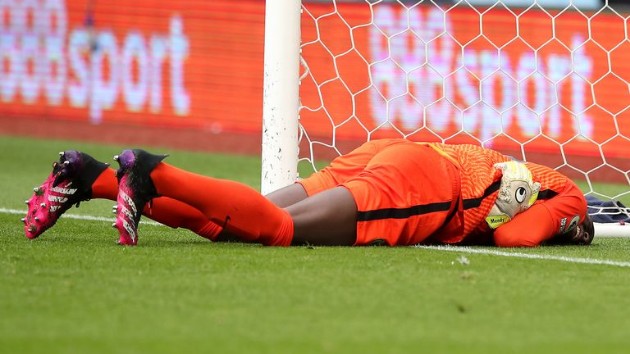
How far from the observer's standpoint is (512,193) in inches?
171

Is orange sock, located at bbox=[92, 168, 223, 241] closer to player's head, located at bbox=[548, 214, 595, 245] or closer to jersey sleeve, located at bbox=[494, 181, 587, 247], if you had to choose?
jersey sleeve, located at bbox=[494, 181, 587, 247]

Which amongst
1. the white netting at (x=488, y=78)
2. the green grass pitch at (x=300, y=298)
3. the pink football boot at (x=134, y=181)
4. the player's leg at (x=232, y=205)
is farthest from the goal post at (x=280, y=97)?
the white netting at (x=488, y=78)

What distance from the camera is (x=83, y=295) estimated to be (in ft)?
10.3

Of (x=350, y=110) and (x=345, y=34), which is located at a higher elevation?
(x=345, y=34)

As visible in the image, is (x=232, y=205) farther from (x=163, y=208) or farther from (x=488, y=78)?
(x=488, y=78)

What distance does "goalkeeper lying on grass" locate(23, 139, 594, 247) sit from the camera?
3916 mm

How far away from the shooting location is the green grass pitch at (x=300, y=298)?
8.84 feet

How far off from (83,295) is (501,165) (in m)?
1.84

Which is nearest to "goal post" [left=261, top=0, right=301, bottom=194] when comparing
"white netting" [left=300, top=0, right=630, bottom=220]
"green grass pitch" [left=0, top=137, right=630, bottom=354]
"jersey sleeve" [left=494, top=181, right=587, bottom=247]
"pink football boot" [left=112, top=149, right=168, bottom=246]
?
"green grass pitch" [left=0, top=137, right=630, bottom=354]

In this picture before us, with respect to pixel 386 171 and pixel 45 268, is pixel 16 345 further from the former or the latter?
pixel 386 171

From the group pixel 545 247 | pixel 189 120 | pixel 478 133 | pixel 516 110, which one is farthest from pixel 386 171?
pixel 189 120

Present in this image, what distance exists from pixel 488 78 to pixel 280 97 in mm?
4591

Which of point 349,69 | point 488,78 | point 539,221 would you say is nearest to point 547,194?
point 539,221

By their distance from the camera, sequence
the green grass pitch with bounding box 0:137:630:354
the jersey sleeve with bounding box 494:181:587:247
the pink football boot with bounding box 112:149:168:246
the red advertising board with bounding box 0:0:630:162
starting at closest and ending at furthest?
1. the green grass pitch with bounding box 0:137:630:354
2. the pink football boot with bounding box 112:149:168:246
3. the jersey sleeve with bounding box 494:181:587:247
4. the red advertising board with bounding box 0:0:630:162
